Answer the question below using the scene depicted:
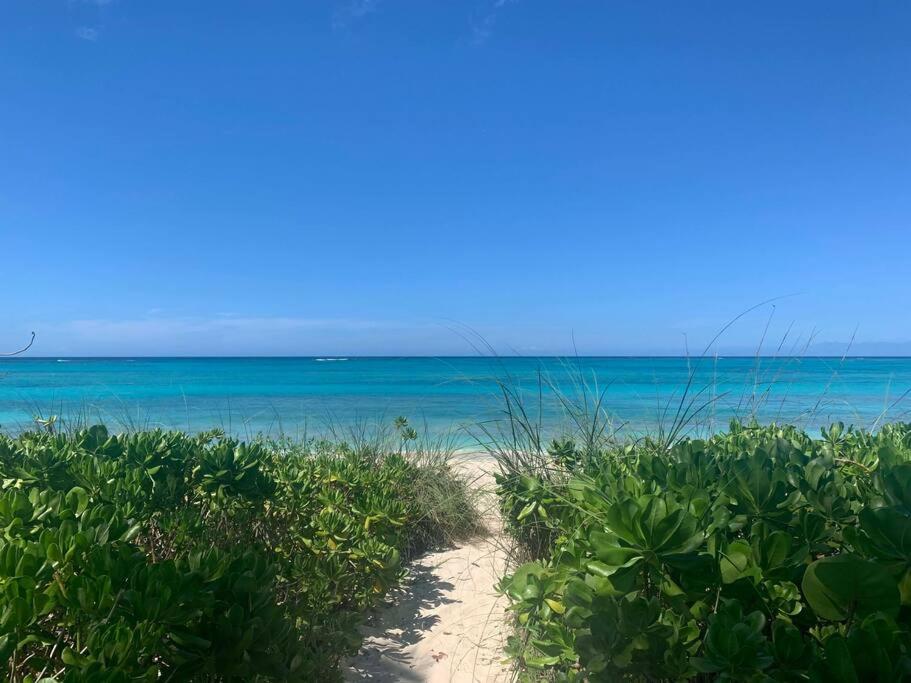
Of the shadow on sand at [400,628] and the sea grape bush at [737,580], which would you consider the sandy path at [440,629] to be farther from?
the sea grape bush at [737,580]

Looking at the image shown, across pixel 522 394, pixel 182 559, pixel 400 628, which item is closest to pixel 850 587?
pixel 182 559

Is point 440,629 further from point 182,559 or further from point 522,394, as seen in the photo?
point 522,394

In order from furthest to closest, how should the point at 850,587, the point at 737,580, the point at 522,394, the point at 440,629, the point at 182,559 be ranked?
the point at 522,394, the point at 440,629, the point at 182,559, the point at 737,580, the point at 850,587

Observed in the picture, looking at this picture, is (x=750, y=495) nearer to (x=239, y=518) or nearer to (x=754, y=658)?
(x=754, y=658)

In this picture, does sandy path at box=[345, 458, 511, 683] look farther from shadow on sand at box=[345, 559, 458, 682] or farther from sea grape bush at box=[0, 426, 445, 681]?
sea grape bush at box=[0, 426, 445, 681]

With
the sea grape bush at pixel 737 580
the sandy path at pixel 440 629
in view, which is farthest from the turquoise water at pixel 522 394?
the sea grape bush at pixel 737 580

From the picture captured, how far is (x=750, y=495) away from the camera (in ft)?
4.71

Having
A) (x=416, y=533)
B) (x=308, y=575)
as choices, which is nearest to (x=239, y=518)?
(x=308, y=575)

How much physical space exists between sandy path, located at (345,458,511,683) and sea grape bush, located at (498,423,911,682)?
3.13 ft

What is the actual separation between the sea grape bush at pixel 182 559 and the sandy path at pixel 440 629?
23 centimetres

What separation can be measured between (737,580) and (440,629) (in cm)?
212

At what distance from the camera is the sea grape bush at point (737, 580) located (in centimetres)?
96

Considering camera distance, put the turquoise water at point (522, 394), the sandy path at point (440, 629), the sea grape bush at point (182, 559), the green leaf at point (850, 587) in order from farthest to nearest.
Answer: the turquoise water at point (522, 394) < the sandy path at point (440, 629) < the sea grape bush at point (182, 559) < the green leaf at point (850, 587)

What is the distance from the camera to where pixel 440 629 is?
285 cm
